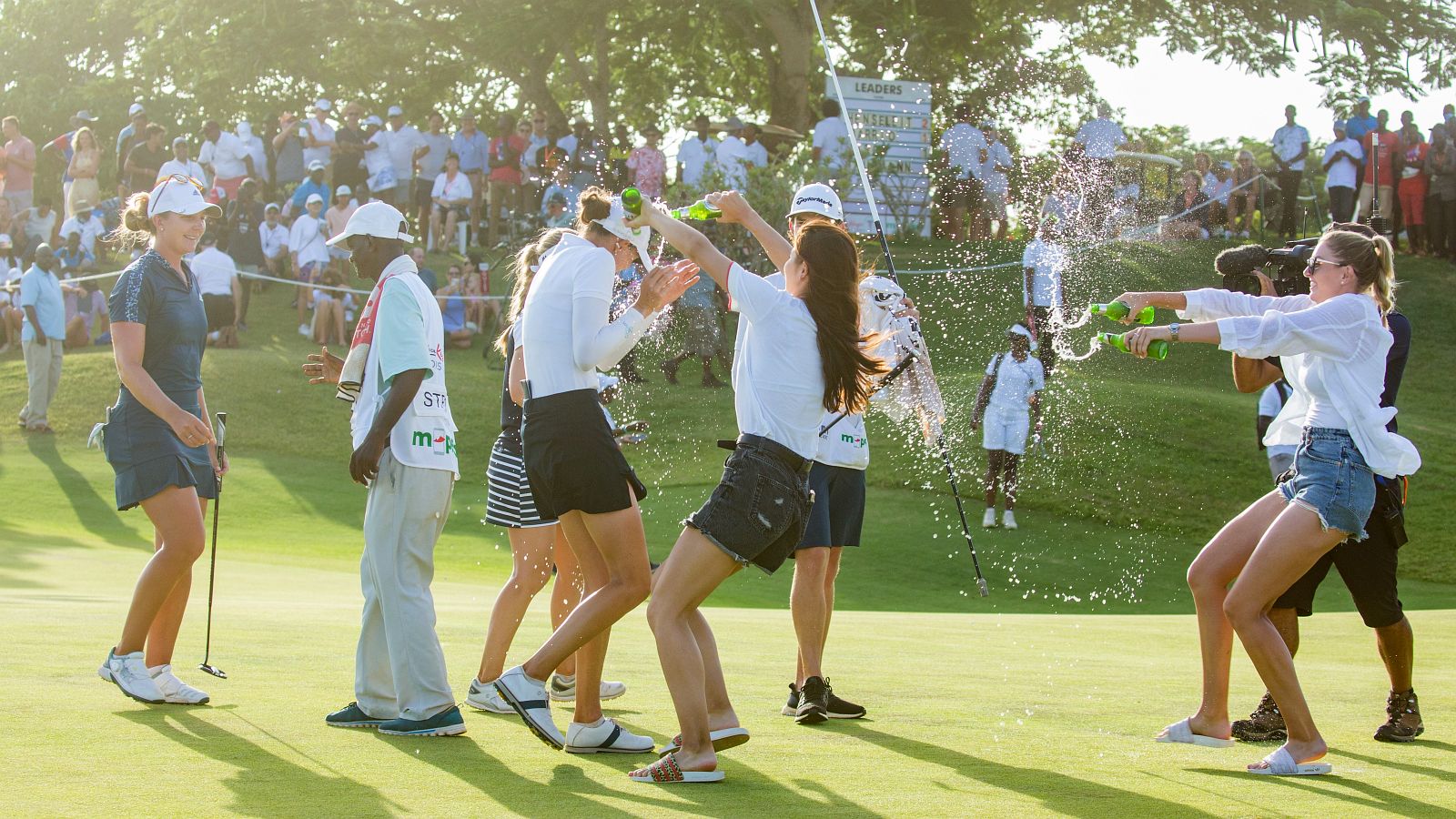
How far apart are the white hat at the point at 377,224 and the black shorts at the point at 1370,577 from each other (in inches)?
149

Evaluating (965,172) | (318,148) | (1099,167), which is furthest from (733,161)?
(318,148)

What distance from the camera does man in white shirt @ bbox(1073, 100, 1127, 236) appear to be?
27.5 metres

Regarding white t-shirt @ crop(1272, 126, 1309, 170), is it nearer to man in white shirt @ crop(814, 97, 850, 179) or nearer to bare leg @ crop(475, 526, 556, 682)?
man in white shirt @ crop(814, 97, 850, 179)

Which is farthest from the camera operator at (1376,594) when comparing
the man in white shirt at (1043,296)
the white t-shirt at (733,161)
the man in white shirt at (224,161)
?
the man in white shirt at (224,161)

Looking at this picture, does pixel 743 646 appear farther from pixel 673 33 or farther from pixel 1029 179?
pixel 673 33

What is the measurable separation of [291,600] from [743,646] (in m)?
3.75

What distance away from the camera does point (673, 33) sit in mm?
31594

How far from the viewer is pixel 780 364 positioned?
542 centimetres

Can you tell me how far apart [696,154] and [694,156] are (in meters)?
0.04

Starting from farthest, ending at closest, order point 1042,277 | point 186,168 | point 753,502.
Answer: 1. point 186,168
2. point 1042,277
3. point 753,502

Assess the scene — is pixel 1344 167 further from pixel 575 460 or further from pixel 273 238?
pixel 575 460

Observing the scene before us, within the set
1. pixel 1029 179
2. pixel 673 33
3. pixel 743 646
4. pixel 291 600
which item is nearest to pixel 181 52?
pixel 673 33

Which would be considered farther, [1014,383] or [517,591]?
[1014,383]

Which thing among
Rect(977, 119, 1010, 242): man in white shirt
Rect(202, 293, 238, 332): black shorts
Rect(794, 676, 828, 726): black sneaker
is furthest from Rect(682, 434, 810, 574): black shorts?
Rect(977, 119, 1010, 242): man in white shirt
